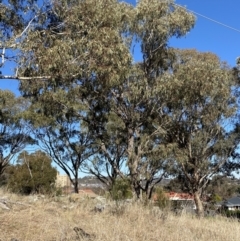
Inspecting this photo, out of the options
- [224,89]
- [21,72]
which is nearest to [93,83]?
[21,72]

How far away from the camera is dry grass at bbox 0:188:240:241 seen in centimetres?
656

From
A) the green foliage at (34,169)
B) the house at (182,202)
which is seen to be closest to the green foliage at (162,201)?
the house at (182,202)

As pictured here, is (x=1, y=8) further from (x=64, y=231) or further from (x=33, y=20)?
(x=64, y=231)

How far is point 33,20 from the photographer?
387 inches

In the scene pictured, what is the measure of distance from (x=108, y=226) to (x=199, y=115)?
1463 centimetres

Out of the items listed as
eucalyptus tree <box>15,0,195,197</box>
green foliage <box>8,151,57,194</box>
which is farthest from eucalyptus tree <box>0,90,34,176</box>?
eucalyptus tree <box>15,0,195,197</box>

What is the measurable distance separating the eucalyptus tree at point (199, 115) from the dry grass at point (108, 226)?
5.97m

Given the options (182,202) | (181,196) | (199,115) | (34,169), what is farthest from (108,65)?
(34,169)

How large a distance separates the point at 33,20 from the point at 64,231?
5591 mm

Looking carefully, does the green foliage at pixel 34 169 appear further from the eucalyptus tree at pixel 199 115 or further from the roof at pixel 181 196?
the eucalyptus tree at pixel 199 115

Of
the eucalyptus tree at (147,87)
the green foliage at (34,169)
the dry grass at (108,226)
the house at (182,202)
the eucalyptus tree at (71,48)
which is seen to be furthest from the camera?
the green foliage at (34,169)

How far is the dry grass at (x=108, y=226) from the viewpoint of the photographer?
656 centimetres

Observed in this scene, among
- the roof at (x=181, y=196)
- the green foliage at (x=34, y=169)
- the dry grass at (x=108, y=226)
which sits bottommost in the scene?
the dry grass at (x=108, y=226)

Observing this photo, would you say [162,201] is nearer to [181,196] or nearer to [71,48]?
[71,48]
